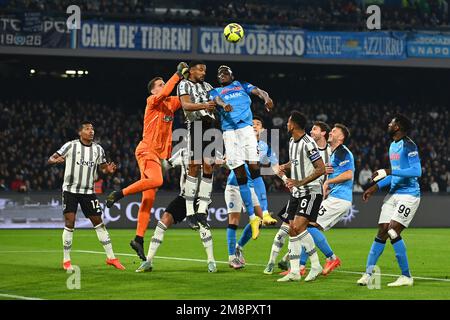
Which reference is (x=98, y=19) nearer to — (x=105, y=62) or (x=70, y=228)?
(x=105, y=62)

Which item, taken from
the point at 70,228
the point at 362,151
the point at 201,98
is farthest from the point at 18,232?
the point at 362,151

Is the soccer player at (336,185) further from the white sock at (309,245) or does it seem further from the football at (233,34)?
the football at (233,34)

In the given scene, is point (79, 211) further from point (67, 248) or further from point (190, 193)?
point (190, 193)

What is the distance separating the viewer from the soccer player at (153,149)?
14.4 metres

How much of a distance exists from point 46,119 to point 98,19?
498 centimetres

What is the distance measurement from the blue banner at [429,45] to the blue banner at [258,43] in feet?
16.5

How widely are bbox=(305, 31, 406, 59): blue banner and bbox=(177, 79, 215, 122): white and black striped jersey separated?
22949 millimetres

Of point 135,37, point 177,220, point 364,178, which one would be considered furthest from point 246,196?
point 135,37

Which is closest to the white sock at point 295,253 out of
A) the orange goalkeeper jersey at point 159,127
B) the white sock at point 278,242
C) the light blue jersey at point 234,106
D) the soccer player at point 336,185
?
the soccer player at point 336,185

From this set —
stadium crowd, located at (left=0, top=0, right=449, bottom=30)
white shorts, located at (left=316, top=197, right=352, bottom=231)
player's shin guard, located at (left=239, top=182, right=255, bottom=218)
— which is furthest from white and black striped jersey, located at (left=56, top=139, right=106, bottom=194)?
stadium crowd, located at (left=0, top=0, right=449, bottom=30)

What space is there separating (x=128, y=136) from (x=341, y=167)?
2361 centimetres

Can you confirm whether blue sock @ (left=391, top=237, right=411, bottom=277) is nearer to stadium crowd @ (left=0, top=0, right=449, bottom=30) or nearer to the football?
the football

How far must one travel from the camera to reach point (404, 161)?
12.4 metres

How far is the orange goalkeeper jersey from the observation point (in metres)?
14.7
